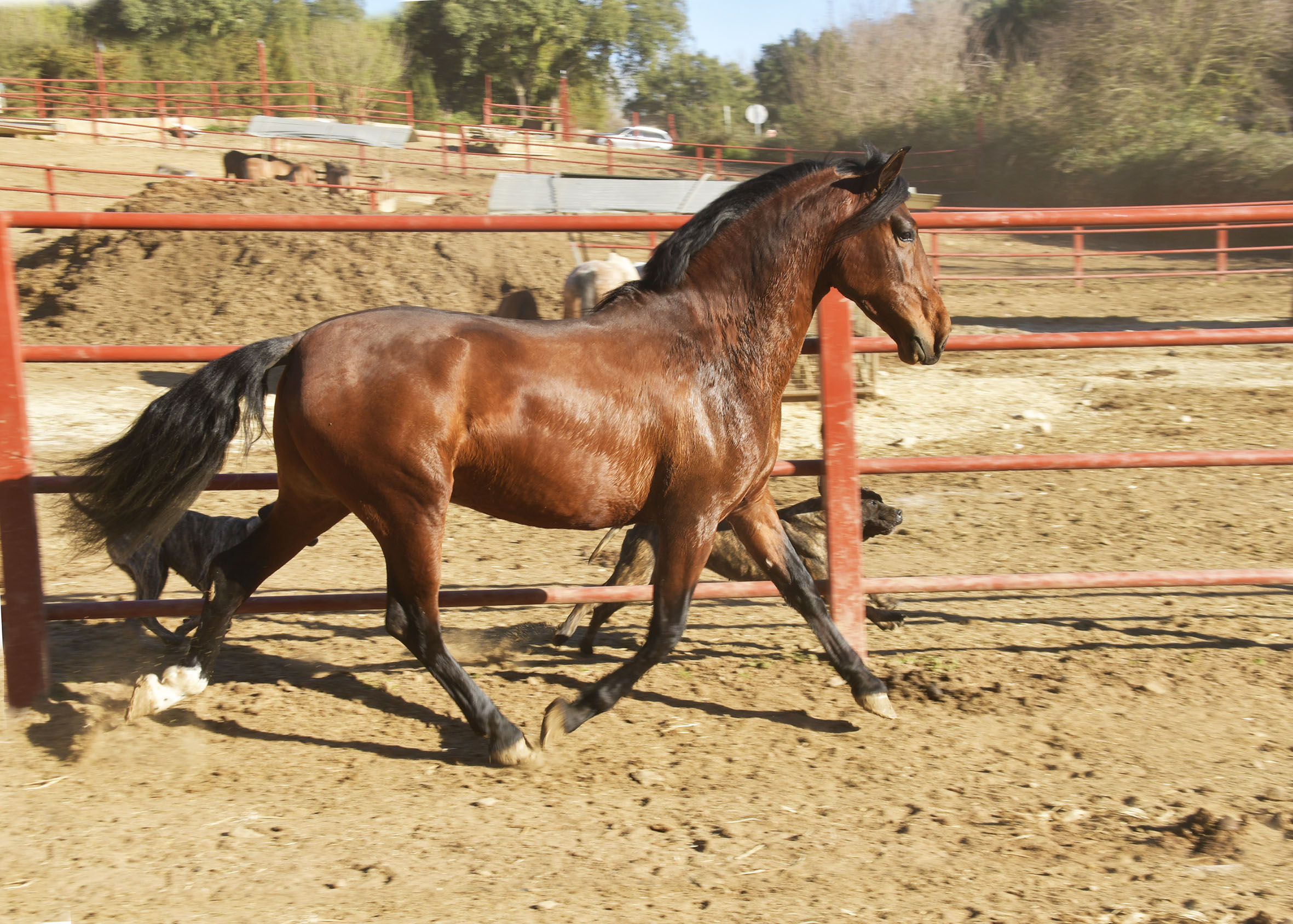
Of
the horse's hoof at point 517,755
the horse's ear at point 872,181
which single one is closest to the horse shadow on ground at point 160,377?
the horse's hoof at point 517,755

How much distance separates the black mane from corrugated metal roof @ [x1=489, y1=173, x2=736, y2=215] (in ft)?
40.2

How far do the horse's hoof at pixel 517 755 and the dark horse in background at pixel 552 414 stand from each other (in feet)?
0.03

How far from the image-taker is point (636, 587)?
3.78m

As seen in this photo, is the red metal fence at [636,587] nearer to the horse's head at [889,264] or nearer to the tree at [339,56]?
the horse's head at [889,264]

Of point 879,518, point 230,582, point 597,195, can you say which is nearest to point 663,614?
point 230,582

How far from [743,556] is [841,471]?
100 cm

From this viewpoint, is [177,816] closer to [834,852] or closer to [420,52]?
[834,852]

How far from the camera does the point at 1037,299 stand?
16.5 meters

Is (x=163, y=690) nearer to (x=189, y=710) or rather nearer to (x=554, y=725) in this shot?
(x=189, y=710)

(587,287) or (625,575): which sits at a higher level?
(587,287)

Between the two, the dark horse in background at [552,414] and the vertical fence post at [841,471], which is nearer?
the dark horse in background at [552,414]

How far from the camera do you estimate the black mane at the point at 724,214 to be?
3416 mm

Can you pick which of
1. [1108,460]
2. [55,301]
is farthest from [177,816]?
[55,301]

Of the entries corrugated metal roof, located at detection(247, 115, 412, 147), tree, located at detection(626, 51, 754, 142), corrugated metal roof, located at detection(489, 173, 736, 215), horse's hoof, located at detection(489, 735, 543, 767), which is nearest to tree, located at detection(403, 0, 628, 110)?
tree, located at detection(626, 51, 754, 142)
